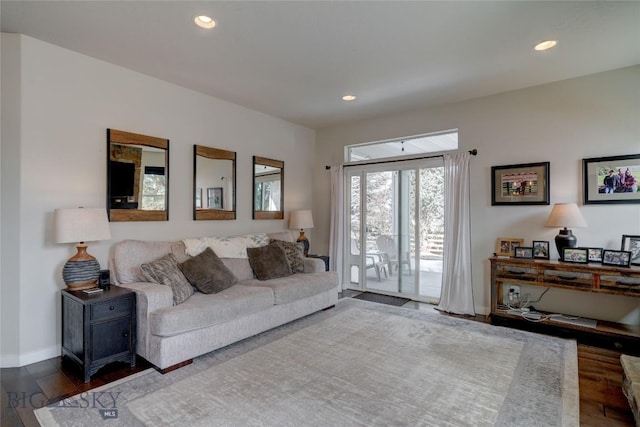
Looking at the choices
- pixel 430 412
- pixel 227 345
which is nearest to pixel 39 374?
pixel 227 345

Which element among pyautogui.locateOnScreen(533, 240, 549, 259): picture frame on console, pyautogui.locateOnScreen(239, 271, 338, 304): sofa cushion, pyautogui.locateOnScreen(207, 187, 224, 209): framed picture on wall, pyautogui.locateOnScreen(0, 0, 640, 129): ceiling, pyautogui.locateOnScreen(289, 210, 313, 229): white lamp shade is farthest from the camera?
pyautogui.locateOnScreen(289, 210, 313, 229): white lamp shade

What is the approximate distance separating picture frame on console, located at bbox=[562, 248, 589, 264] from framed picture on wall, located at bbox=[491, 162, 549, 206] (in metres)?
0.62

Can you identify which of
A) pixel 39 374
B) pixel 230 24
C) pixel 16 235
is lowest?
pixel 39 374

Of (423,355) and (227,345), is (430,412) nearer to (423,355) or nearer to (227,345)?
(423,355)

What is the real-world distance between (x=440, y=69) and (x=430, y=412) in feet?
10.0

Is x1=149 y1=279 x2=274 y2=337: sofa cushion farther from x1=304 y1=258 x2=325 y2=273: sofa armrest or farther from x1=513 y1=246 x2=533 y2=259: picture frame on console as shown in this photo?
x1=513 y1=246 x2=533 y2=259: picture frame on console

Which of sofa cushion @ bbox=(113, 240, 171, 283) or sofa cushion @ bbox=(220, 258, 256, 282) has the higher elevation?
sofa cushion @ bbox=(113, 240, 171, 283)

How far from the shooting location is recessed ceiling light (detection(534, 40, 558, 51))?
109 inches

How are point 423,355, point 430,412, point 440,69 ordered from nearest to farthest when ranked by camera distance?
point 430,412
point 423,355
point 440,69

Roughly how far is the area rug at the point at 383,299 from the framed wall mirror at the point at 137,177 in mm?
2972

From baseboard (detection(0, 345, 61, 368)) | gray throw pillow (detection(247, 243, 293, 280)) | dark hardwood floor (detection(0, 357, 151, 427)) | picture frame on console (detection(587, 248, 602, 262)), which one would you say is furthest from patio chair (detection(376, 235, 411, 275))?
baseboard (detection(0, 345, 61, 368))

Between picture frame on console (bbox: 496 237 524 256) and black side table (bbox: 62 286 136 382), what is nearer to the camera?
black side table (bbox: 62 286 136 382)

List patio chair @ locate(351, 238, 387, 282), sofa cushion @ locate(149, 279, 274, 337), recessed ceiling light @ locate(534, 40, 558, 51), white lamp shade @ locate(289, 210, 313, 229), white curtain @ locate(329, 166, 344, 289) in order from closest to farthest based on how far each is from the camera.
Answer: sofa cushion @ locate(149, 279, 274, 337), recessed ceiling light @ locate(534, 40, 558, 51), white lamp shade @ locate(289, 210, 313, 229), patio chair @ locate(351, 238, 387, 282), white curtain @ locate(329, 166, 344, 289)

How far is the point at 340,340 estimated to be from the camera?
317cm
